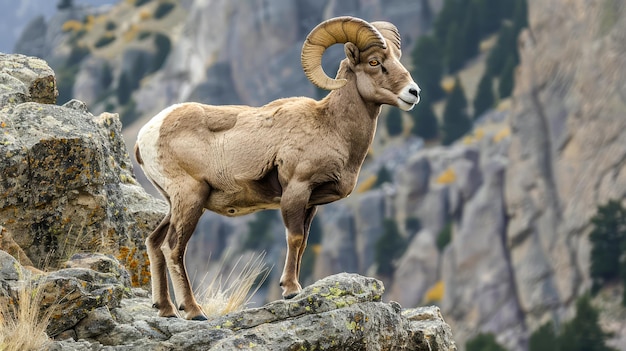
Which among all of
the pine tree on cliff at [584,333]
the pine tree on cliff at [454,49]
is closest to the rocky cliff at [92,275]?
the pine tree on cliff at [584,333]

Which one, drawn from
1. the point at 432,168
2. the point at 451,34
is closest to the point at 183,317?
the point at 432,168

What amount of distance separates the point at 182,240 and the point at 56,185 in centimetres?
163

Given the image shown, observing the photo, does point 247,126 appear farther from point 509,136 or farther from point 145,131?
point 509,136

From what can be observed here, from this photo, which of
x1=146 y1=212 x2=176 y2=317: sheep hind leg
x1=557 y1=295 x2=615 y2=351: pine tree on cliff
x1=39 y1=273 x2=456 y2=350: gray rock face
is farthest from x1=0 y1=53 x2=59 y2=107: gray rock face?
x1=557 y1=295 x2=615 y2=351: pine tree on cliff

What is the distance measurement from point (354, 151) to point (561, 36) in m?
98.5

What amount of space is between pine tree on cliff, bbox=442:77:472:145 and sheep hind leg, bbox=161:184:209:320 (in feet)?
462

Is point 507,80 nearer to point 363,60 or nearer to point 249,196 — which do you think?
point 363,60

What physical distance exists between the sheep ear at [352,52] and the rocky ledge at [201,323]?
7.96 ft

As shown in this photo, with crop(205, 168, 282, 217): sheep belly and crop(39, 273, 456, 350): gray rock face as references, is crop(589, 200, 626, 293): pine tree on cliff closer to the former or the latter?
crop(205, 168, 282, 217): sheep belly

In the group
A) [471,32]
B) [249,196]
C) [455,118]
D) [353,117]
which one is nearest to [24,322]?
[249,196]

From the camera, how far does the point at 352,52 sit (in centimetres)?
1352

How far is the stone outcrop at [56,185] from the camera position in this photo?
13242 mm

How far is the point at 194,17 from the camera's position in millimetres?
185125

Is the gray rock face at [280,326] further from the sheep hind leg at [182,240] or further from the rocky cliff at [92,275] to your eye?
the sheep hind leg at [182,240]
